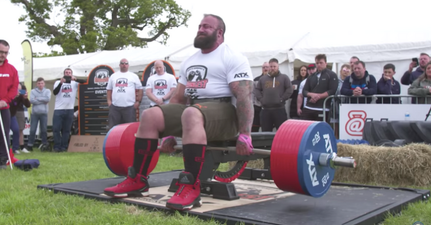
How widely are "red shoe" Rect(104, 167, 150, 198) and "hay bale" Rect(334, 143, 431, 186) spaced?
8.63 ft

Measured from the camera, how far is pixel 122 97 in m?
8.45

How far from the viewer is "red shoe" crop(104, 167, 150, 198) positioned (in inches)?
135

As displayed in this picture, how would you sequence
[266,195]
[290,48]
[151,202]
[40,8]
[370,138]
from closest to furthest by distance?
[151,202], [266,195], [370,138], [290,48], [40,8]

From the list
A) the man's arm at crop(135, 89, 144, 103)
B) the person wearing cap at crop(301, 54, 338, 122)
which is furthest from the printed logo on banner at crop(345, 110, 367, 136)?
the man's arm at crop(135, 89, 144, 103)

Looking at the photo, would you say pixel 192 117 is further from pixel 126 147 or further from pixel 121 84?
pixel 121 84

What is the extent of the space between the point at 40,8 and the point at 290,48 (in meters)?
24.3

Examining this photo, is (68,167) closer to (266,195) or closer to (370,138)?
(266,195)

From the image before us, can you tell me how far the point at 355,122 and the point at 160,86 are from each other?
3.61 meters

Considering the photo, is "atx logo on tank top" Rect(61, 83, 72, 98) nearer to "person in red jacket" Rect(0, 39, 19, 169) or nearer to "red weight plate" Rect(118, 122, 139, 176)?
"person in red jacket" Rect(0, 39, 19, 169)

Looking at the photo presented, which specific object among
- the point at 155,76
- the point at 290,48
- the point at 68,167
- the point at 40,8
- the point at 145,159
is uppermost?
the point at 40,8

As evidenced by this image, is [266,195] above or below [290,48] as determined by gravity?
below

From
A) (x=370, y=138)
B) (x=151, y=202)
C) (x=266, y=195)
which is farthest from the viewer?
(x=370, y=138)

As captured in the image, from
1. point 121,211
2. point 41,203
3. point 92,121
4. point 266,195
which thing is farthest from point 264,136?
point 92,121

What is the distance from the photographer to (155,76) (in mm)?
8305
